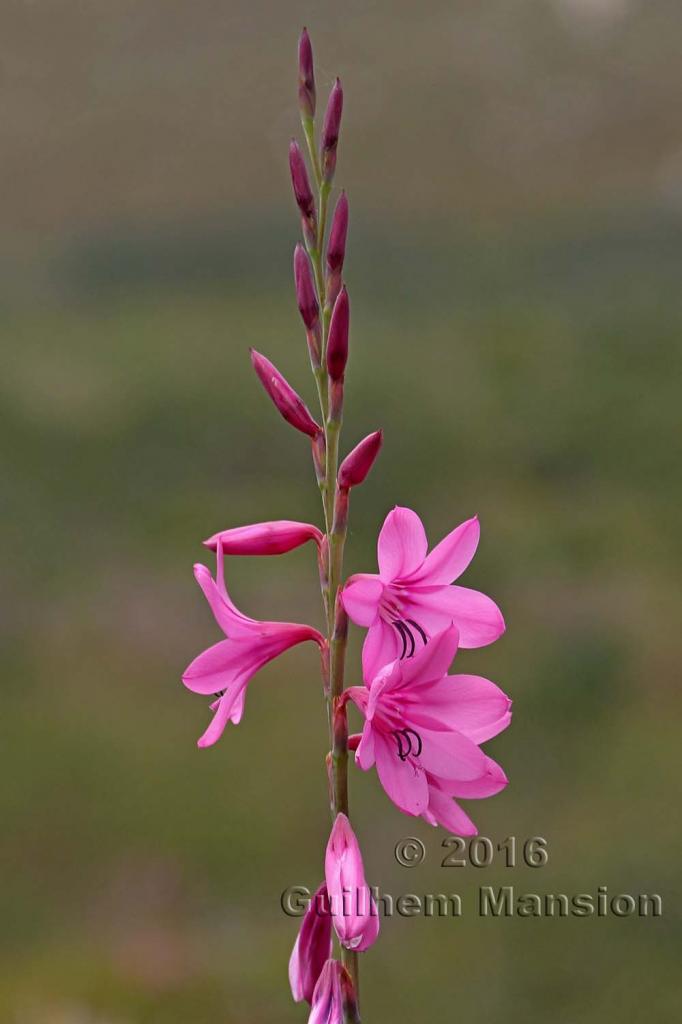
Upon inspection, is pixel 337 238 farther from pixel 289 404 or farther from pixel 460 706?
pixel 460 706

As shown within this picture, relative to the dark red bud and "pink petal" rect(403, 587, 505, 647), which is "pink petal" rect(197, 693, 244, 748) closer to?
"pink petal" rect(403, 587, 505, 647)

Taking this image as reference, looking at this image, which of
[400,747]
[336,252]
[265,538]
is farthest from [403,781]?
[336,252]

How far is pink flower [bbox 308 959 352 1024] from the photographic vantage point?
514 millimetres

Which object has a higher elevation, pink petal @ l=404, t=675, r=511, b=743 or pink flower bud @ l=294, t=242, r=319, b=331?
pink flower bud @ l=294, t=242, r=319, b=331

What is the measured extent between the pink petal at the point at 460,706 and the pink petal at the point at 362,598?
0.04m

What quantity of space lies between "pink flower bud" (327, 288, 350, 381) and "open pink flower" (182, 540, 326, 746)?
0.31 ft

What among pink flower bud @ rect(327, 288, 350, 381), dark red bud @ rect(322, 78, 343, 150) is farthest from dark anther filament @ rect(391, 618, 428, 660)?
dark red bud @ rect(322, 78, 343, 150)

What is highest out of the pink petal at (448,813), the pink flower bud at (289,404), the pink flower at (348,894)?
the pink flower bud at (289,404)

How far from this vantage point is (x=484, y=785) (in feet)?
1.72

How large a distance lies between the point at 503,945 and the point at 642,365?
1.49 m

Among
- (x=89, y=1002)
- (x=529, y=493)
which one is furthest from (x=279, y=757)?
(x=529, y=493)

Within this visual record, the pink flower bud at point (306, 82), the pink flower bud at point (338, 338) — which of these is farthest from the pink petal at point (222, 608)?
the pink flower bud at point (306, 82)

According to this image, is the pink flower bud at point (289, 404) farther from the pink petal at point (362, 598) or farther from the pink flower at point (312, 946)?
the pink flower at point (312, 946)

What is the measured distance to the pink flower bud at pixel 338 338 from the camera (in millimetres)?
516
